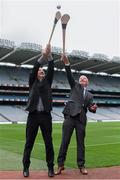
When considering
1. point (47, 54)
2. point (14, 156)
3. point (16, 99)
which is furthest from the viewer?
point (16, 99)

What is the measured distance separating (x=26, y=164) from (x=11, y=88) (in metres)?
51.7

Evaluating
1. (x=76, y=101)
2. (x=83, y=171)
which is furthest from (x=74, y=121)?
(x=83, y=171)

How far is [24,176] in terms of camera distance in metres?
8.99

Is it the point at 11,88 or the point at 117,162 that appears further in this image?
the point at 11,88

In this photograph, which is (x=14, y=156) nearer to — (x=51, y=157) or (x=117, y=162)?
(x=117, y=162)

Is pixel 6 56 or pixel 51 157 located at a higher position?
pixel 6 56

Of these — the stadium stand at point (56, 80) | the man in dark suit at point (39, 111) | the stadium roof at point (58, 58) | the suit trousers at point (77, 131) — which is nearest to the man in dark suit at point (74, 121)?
the suit trousers at point (77, 131)

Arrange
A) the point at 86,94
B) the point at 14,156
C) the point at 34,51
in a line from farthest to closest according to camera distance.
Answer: the point at 34,51
the point at 14,156
the point at 86,94

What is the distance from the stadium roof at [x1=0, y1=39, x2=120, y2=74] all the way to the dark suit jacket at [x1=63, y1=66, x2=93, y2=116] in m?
41.7

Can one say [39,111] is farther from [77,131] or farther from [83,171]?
[83,171]

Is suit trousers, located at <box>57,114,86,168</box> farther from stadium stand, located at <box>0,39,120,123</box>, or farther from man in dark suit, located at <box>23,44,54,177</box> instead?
stadium stand, located at <box>0,39,120,123</box>

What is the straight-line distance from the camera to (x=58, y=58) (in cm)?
5916

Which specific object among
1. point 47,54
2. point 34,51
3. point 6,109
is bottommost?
point 6,109

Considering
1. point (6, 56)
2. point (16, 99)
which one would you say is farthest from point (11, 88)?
point (6, 56)
